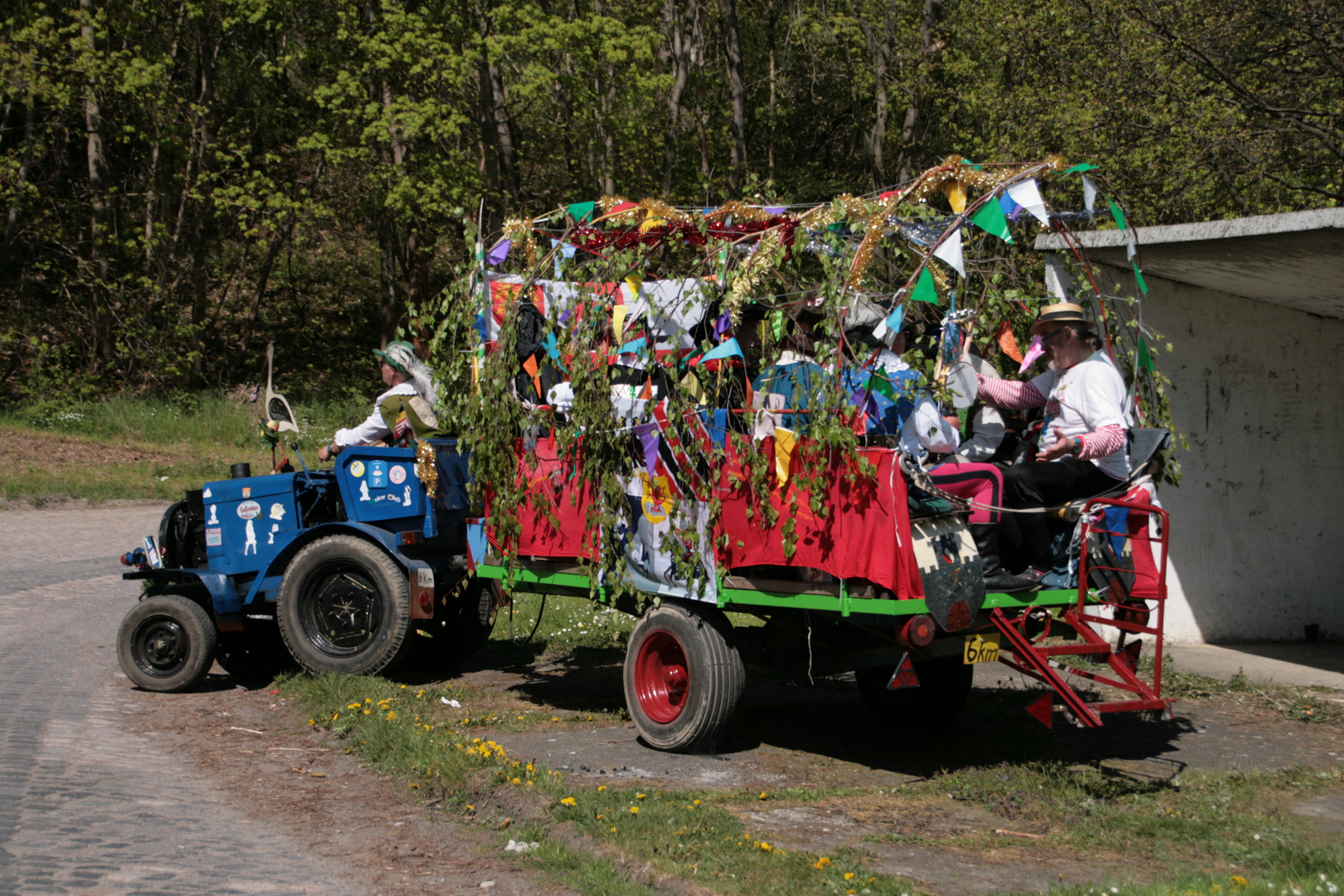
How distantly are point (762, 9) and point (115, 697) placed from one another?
1076 inches

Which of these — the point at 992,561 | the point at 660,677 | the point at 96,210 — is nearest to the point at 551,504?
the point at 660,677

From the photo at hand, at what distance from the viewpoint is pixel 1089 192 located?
621cm

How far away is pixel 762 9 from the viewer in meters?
31.2

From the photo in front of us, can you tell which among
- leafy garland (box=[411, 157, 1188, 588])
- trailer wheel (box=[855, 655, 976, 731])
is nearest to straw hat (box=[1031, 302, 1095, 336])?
leafy garland (box=[411, 157, 1188, 588])

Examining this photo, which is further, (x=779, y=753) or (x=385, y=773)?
(x=779, y=753)

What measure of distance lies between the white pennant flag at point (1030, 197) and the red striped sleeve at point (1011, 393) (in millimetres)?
1472

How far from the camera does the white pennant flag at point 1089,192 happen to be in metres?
6.20

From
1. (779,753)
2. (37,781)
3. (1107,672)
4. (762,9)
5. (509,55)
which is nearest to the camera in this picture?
(37,781)

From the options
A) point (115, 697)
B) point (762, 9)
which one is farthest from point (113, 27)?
point (115, 697)

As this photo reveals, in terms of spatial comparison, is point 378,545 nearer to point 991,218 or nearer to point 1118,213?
point 991,218

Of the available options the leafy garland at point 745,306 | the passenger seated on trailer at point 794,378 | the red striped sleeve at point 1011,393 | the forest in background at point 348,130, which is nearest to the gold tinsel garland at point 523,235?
the leafy garland at point 745,306

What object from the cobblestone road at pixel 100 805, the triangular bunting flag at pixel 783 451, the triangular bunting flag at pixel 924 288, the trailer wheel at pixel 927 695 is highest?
the triangular bunting flag at pixel 924 288

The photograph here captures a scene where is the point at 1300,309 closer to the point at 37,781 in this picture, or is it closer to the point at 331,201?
the point at 37,781

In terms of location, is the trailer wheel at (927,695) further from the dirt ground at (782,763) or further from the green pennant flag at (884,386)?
the green pennant flag at (884,386)
